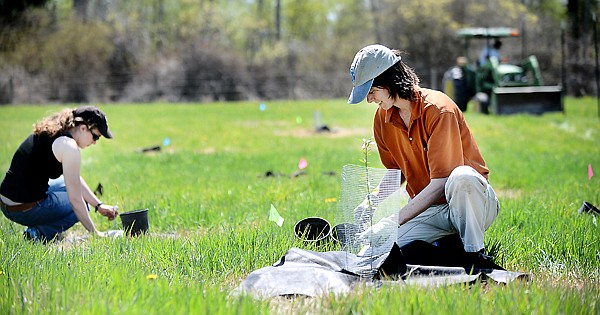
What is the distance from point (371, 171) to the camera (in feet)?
12.4

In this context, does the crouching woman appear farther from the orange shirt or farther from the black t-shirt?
the orange shirt

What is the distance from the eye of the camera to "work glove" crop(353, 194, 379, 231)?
379cm

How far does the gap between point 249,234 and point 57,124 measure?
170cm

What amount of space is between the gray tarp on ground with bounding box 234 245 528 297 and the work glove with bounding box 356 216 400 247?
0.09 meters

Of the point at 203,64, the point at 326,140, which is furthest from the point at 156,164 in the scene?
the point at 203,64

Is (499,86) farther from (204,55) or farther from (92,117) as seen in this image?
(204,55)

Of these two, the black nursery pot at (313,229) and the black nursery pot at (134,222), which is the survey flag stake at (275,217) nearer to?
the black nursery pot at (313,229)

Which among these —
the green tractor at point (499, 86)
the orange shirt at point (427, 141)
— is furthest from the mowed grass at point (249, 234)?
the green tractor at point (499, 86)

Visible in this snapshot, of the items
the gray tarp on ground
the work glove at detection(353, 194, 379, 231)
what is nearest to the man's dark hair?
the work glove at detection(353, 194, 379, 231)

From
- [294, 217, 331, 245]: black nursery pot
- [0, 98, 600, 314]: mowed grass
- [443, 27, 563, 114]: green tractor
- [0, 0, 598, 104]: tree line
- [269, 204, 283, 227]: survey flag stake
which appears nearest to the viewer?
[0, 98, 600, 314]: mowed grass

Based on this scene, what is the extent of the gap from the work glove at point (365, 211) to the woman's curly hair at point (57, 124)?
2.32m

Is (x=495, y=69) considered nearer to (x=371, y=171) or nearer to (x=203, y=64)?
(x=371, y=171)

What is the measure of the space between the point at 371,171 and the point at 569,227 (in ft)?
6.06

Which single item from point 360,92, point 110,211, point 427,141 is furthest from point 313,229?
point 110,211
